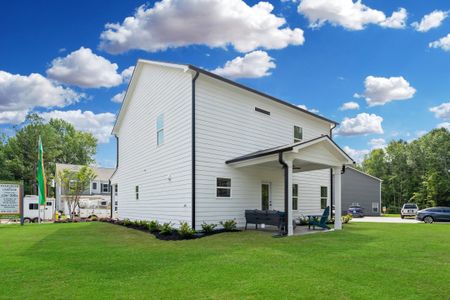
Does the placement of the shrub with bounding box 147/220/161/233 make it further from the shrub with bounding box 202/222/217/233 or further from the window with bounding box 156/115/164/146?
the window with bounding box 156/115/164/146

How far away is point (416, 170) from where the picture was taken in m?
52.2

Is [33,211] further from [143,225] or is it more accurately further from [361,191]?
[361,191]

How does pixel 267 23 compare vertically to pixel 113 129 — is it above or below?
above

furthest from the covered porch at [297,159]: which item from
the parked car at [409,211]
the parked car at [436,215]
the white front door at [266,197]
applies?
the parked car at [409,211]

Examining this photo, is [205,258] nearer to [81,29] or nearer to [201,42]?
[201,42]

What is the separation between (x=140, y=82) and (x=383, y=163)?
1953 inches

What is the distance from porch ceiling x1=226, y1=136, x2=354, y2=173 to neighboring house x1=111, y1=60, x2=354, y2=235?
0.04 meters

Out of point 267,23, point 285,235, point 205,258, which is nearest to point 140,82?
A: point 267,23

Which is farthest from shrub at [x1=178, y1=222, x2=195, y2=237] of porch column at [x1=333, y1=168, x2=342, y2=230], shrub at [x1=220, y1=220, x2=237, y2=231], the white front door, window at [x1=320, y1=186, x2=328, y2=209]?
window at [x1=320, y1=186, x2=328, y2=209]

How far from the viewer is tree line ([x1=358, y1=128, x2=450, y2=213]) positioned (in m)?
43.6

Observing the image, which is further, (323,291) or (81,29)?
(81,29)

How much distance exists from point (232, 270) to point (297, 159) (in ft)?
24.8

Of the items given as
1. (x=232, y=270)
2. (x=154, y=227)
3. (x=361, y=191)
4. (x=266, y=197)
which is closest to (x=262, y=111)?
(x=266, y=197)

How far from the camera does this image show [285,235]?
12.7 meters
